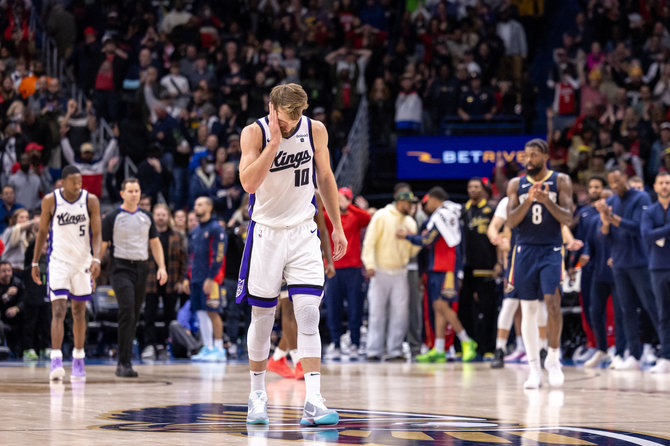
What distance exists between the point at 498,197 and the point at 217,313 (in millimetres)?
4959

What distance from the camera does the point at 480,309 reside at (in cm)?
1545

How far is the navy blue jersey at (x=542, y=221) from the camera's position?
1015 cm

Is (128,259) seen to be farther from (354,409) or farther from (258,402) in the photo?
(258,402)

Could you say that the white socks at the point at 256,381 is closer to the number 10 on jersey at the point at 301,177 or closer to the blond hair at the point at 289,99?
the number 10 on jersey at the point at 301,177

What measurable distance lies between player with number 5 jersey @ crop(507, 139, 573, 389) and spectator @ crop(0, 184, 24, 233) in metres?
10.0

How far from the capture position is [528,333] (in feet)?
33.4

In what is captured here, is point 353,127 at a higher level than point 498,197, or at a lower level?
A: higher

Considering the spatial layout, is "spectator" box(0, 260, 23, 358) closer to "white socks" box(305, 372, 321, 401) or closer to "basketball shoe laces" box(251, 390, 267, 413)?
"basketball shoe laces" box(251, 390, 267, 413)

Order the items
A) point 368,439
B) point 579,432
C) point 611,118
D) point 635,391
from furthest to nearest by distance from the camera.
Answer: point 611,118
point 635,391
point 579,432
point 368,439

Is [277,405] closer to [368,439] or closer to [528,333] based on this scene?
[368,439]

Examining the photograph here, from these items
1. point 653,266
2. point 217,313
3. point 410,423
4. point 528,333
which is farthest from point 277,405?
point 217,313

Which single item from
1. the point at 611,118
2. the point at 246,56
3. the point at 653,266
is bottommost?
the point at 653,266

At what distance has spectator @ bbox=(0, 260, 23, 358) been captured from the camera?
1555 centimetres

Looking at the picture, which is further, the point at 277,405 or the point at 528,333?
the point at 528,333
